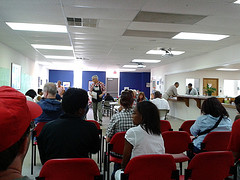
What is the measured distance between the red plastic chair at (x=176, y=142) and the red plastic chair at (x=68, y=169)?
4.14 ft

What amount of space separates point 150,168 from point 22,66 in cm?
913

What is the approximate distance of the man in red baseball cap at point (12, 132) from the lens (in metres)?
0.60

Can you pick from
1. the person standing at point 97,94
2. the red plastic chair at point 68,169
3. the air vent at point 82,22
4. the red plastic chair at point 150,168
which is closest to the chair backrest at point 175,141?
the red plastic chair at point 150,168

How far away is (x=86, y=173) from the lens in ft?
5.12

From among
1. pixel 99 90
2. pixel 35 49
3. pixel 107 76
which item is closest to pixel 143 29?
pixel 99 90

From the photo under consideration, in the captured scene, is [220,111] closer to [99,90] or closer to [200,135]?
[200,135]

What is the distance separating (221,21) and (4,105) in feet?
15.6

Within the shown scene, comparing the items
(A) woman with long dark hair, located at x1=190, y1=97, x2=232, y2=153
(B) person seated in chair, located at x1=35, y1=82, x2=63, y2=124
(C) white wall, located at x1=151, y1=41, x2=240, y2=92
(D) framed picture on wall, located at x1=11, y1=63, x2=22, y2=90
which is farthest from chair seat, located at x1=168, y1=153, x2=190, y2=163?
(D) framed picture on wall, located at x1=11, y1=63, x2=22, y2=90

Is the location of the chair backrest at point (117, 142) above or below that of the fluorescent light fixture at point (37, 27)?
below

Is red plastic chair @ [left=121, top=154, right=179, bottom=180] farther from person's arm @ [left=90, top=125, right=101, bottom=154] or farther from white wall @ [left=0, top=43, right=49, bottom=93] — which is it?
white wall @ [left=0, top=43, right=49, bottom=93]

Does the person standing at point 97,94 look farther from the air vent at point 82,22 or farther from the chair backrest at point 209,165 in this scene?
the chair backrest at point 209,165

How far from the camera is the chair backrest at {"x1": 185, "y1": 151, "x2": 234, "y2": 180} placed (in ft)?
5.62

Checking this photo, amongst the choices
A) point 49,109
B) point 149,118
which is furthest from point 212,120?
point 49,109

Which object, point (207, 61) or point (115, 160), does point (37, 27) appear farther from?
point (207, 61)
